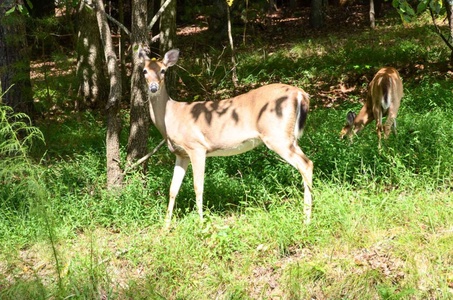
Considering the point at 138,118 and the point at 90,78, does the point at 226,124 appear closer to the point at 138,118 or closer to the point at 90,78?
the point at 138,118

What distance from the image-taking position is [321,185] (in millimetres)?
5992

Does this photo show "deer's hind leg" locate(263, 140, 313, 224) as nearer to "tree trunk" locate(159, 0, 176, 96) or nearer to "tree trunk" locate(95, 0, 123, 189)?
"tree trunk" locate(95, 0, 123, 189)

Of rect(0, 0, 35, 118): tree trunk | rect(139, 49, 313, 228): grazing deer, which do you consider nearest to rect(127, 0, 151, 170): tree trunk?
rect(139, 49, 313, 228): grazing deer

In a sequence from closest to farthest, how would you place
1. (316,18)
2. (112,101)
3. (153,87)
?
(153,87)
(112,101)
(316,18)

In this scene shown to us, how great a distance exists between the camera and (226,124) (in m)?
6.14

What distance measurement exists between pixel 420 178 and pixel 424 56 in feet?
26.0

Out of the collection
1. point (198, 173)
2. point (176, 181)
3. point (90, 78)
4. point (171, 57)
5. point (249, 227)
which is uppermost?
point (171, 57)

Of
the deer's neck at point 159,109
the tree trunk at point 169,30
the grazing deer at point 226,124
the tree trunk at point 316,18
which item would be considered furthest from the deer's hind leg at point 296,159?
the tree trunk at point 316,18

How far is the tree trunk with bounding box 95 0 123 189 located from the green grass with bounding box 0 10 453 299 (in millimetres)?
215

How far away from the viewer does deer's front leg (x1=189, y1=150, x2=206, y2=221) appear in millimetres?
6000

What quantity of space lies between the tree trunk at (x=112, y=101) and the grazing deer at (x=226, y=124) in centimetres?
41

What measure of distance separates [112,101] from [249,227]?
2194 millimetres

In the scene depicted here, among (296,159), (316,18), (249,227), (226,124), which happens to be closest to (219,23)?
(316,18)

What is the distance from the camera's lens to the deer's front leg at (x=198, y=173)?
236 inches
